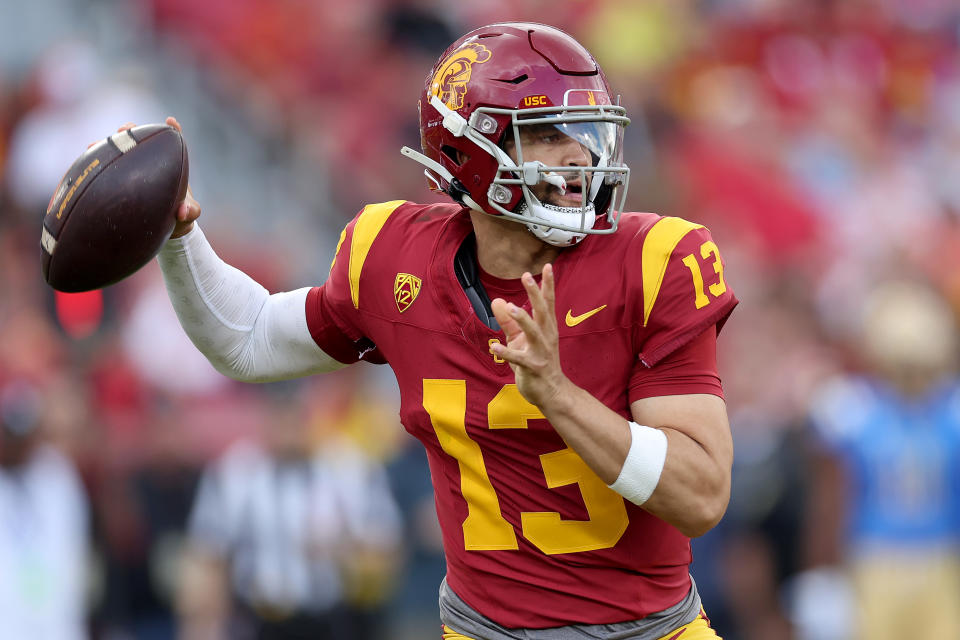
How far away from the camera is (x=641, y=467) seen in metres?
2.60

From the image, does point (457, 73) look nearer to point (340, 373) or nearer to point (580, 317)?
point (580, 317)

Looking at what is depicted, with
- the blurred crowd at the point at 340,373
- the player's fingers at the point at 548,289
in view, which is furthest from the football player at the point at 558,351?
the blurred crowd at the point at 340,373

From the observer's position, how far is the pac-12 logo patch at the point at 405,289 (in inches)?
Result: 117

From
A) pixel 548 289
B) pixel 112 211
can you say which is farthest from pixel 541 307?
pixel 112 211

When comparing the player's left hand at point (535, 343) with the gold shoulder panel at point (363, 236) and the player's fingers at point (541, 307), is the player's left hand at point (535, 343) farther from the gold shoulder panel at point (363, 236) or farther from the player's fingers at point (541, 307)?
the gold shoulder panel at point (363, 236)

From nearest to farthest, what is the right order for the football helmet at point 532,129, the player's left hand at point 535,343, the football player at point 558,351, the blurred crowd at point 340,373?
1. the player's left hand at point 535,343
2. the football player at point 558,351
3. the football helmet at point 532,129
4. the blurred crowd at point 340,373

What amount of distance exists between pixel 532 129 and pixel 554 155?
2.9 inches

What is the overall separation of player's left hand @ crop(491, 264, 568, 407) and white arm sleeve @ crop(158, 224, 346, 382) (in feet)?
2.70

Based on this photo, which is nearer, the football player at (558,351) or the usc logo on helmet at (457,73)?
the football player at (558,351)

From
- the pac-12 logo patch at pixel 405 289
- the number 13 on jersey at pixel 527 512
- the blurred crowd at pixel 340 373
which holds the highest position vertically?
the pac-12 logo patch at pixel 405 289

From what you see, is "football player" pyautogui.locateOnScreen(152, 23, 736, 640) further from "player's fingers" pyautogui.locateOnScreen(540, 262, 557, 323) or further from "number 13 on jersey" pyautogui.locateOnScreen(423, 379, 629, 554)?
"player's fingers" pyautogui.locateOnScreen(540, 262, 557, 323)

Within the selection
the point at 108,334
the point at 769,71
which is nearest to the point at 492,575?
the point at 108,334

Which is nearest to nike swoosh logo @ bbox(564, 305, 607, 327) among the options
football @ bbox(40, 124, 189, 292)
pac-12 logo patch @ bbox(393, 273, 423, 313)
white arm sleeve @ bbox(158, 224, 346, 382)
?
pac-12 logo patch @ bbox(393, 273, 423, 313)

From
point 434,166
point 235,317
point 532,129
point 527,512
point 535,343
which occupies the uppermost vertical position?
point 532,129
